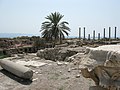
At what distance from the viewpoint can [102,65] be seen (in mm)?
4305

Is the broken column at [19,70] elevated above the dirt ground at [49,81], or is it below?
above

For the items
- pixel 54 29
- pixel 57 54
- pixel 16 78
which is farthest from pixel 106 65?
pixel 54 29

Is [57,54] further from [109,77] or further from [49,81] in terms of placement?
[109,77]

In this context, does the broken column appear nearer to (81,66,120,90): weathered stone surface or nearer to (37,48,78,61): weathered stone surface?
(81,66,120,90): weathered stone surface

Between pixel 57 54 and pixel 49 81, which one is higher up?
pixel 57 54

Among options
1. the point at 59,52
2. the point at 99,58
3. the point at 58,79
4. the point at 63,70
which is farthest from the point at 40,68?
the point at 99,58

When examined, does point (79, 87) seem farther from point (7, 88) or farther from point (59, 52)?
point (59, 52)

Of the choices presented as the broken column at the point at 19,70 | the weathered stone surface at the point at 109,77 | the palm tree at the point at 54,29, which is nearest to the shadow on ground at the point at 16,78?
the broken column at the point at 19,70

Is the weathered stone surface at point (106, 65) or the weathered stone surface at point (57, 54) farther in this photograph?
the weathered stone surface at point (57, 54)

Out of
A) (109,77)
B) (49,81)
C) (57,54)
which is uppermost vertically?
(109,77)

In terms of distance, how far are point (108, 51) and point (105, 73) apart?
0.54m

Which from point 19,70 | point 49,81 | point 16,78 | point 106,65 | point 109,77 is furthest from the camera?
point 16,78

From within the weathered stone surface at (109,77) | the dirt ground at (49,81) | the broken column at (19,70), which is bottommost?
the dirt ground at (49,81)

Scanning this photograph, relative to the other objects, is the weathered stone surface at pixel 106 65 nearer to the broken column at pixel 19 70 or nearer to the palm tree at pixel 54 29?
the broken column at pixel 19 70
